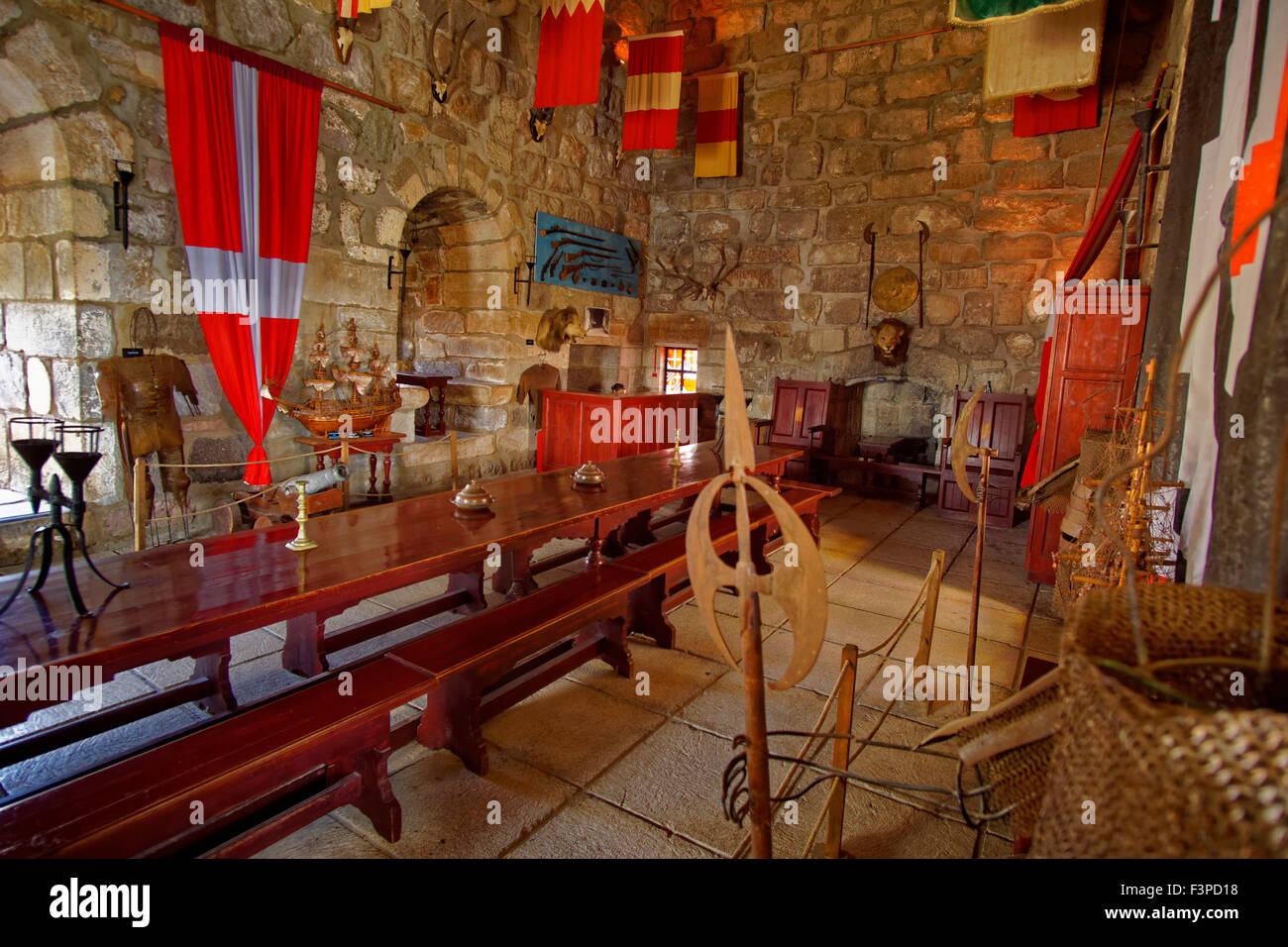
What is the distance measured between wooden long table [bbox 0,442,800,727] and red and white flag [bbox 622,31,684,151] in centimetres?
559

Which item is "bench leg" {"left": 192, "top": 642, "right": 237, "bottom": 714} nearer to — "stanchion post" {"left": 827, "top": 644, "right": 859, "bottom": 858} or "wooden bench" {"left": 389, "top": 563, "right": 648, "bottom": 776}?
"wooden bench" {"left": 389, "top": 563, "right": 648, "bottom": 776}

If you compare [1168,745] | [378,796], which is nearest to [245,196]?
[378,796]

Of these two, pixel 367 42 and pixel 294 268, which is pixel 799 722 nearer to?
pixel 294 268

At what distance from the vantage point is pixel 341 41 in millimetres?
5457

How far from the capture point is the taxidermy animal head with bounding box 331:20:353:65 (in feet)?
17.8

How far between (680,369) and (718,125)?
329 centimetres

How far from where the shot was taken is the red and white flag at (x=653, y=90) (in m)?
7.76

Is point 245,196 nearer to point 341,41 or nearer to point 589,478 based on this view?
point 341,41

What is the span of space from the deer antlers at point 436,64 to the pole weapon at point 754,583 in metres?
6.51

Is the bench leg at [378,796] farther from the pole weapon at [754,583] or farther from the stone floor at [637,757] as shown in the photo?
the pole weapon at [754,583]

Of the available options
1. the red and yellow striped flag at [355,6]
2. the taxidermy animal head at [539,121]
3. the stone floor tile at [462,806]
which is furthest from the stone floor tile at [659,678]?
the taxidermy animal head at [539,121]

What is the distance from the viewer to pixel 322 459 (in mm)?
5715

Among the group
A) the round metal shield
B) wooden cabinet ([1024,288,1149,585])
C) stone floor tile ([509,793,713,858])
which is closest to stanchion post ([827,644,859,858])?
stone floor tile ([509,793,713,858])

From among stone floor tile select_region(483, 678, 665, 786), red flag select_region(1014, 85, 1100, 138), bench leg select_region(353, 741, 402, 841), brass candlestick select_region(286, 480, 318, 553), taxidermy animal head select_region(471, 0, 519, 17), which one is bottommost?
stone floor tile select_region(483, 678, 665, 786)
